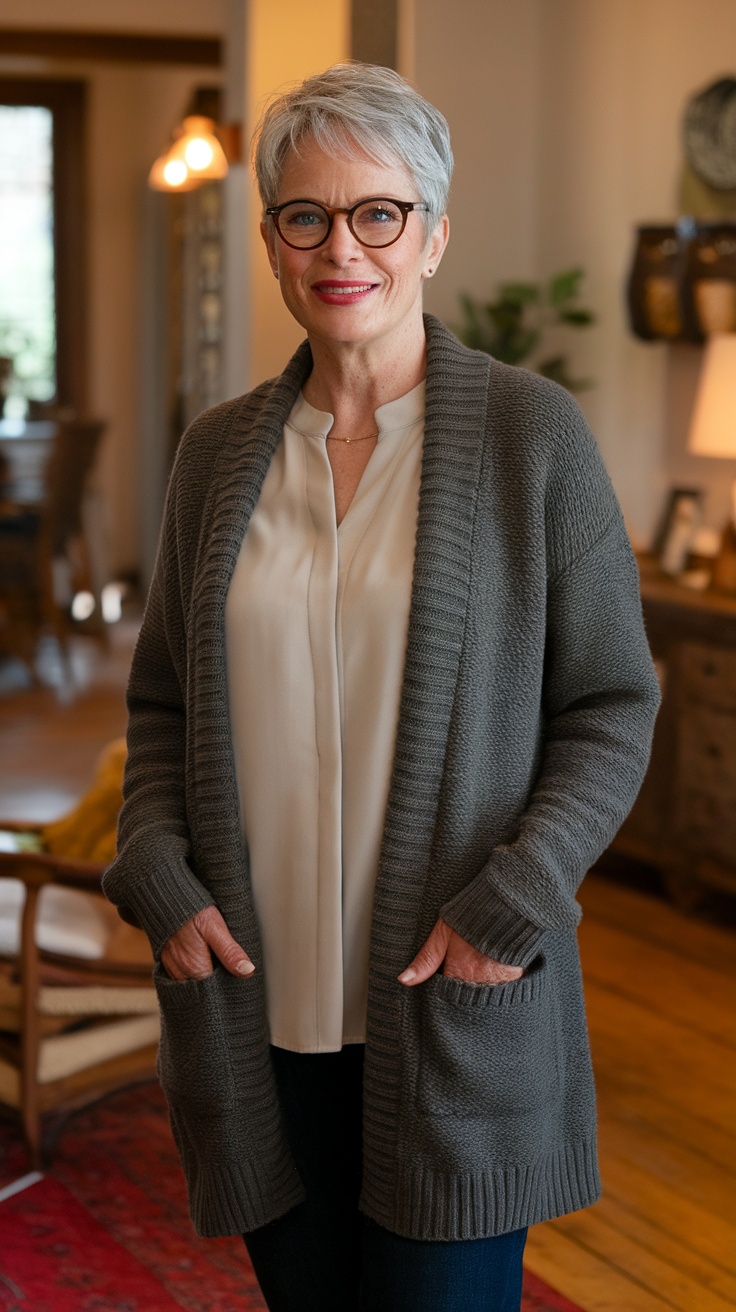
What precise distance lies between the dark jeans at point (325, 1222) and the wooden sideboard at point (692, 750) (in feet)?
9.26

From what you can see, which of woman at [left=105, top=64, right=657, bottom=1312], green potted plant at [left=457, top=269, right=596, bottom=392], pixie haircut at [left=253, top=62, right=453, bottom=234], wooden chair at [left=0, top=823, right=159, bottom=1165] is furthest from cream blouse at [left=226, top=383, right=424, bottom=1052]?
green potted plant at [left=457, top=269, right=596, bottom=392]

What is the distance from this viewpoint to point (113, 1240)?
2.55 m

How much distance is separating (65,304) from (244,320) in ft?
16.2

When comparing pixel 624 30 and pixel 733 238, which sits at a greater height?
pixel 624 30

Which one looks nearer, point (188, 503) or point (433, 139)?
point (433, 139)

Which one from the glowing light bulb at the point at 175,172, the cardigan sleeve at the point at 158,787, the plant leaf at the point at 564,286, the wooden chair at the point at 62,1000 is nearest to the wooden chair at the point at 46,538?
the glowing light bulb at the point at 175,172

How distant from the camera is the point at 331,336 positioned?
1370 mm

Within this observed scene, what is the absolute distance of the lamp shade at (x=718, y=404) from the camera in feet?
13.7

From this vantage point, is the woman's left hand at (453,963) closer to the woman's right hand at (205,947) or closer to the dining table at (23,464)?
the woman's right hand at (205,947)

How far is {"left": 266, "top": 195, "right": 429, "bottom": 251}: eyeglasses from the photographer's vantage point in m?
1.33

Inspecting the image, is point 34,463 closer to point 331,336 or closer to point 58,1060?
point 58,1060

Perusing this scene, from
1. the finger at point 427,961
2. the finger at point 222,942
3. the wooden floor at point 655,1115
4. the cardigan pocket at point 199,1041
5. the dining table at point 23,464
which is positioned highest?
the finger at point 427,961

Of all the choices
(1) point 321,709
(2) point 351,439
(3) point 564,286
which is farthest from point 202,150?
(1) point 321,709

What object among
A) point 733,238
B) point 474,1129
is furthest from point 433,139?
point 733,238
